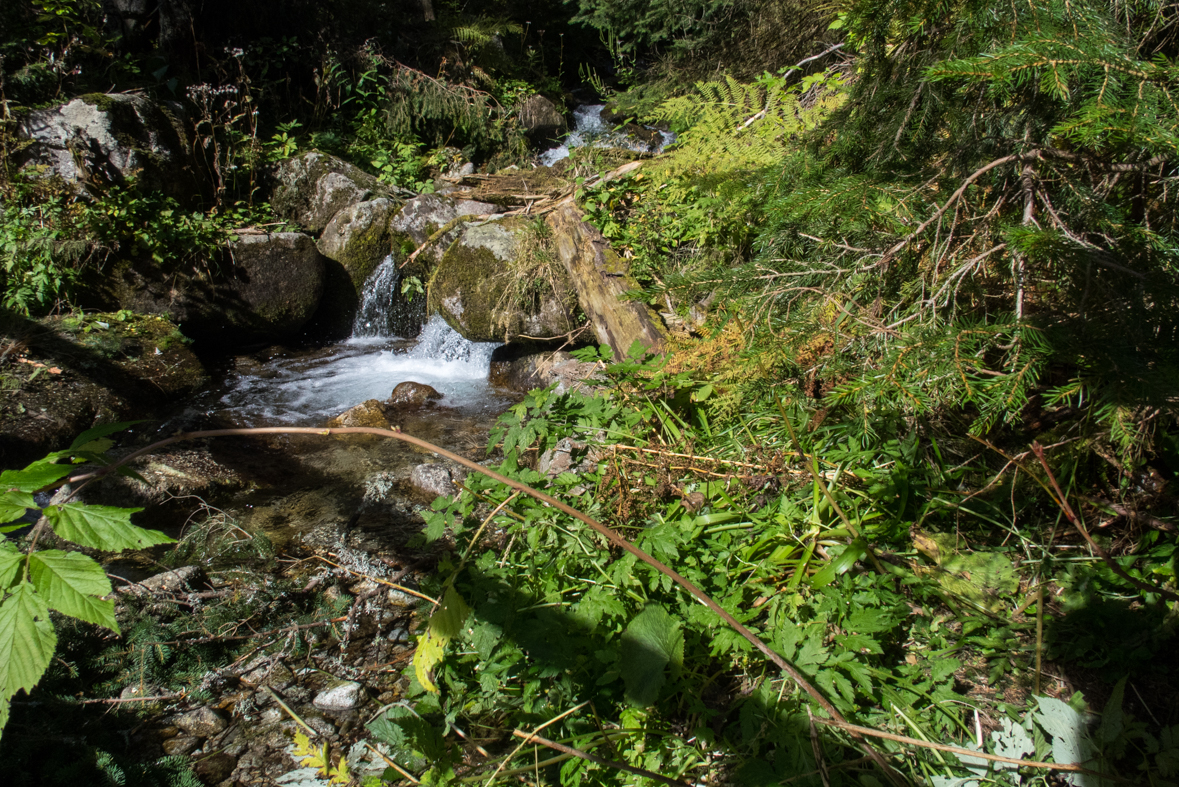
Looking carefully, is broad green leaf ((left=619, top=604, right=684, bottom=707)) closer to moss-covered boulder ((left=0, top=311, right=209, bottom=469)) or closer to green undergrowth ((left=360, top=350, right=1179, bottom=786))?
green undergrowth ((left=360, top=350, right=1179, bottom=786))

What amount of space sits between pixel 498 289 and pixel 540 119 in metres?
6.33

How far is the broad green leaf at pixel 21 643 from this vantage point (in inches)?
30.3

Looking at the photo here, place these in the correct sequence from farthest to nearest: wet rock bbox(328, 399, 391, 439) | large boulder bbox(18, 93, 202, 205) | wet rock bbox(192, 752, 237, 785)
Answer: large boulder bbox(18, 93, 202, 205) < wet rock bbox(328, 399, 391, 439) < wet rock bbox(192, 752, 237, 785)

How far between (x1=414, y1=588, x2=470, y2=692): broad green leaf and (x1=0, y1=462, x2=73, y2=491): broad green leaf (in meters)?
0.82

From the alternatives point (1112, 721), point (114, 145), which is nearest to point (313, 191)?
point (114, 145)

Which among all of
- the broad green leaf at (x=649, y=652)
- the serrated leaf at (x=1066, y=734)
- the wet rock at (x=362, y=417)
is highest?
the broad green leaf at (x=649, y=652)

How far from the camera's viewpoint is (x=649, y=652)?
59.4 inches

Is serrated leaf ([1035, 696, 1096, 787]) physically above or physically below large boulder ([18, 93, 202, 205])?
below

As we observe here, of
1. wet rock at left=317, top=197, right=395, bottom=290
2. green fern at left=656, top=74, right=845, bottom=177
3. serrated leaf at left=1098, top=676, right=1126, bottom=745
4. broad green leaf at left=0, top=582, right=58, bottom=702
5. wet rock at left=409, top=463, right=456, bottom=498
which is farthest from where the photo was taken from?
wet rock at left=317, top=197, right=395, bottom=290

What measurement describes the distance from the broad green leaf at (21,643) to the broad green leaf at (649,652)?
1.11 meters

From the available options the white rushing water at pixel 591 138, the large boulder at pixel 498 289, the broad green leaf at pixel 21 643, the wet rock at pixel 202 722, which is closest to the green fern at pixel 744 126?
the large boulder at pixel 498 289

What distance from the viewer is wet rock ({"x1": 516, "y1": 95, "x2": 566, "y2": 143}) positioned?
417 inches

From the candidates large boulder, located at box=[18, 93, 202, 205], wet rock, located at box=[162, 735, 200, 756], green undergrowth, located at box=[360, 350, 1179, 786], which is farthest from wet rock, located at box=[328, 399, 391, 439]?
large boulder, located at box=[18, 93, 202, 205]

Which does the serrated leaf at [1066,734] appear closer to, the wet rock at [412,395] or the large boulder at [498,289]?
the large boulder at [498,289]
